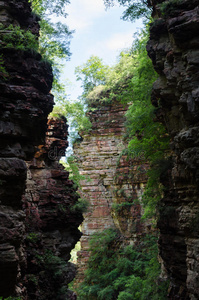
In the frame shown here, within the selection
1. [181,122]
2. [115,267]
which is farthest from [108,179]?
[181,122]

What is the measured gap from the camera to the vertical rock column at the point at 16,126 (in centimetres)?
776

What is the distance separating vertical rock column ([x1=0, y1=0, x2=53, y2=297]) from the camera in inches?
305

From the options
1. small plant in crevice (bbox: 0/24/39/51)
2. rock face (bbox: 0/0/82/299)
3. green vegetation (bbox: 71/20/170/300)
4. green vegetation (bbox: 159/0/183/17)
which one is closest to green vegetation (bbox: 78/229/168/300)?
green vegetation (bbox: 71/20/170/300)

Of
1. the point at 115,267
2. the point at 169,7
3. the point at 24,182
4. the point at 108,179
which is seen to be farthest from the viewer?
the point at 108,179

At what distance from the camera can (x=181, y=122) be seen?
824 centimetres

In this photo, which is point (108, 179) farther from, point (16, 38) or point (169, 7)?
point (169, 7)

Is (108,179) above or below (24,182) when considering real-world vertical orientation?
above

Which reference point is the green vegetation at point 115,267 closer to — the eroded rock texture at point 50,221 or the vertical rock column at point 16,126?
the eroded rock texture at point 50,221

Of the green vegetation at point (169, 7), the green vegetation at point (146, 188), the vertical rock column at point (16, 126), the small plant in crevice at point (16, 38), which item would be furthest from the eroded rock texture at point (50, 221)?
the green vegetation at point (169, 7)

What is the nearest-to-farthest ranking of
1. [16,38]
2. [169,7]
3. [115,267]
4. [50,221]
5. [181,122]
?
[169,7] → [181,122] → [16,38] → [50,221] → [115,267]

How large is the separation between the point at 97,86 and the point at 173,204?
56.5ft

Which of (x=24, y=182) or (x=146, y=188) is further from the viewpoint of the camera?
(x=146, y=188)

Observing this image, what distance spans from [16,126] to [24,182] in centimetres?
186

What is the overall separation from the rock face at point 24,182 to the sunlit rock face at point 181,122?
423cm
